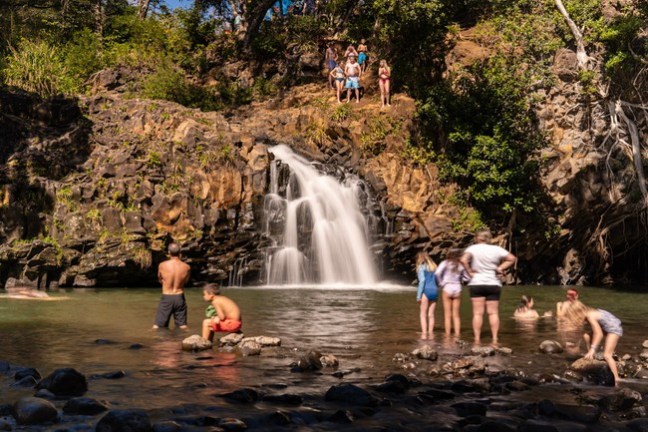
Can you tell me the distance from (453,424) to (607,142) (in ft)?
84.6

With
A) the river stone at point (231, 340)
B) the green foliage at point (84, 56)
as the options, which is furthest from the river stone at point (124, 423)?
the green foliage at point (84, 56)

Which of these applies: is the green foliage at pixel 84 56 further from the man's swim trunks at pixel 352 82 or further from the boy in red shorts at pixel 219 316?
the boy in red shorts at pixel 219 316

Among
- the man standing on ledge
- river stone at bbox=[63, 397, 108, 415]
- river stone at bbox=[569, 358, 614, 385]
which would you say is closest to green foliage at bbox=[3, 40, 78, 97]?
the man standing on ledge

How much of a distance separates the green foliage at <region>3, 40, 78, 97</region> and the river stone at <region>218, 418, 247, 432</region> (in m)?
26.0

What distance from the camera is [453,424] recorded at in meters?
6.93

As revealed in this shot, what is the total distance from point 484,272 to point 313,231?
1474 centimetres

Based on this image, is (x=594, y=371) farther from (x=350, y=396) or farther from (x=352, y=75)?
(x=352, y=75)

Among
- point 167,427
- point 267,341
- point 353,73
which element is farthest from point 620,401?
point 353,73

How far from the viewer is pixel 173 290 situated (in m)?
13.6

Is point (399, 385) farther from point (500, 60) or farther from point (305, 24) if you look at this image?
point (305, 24)

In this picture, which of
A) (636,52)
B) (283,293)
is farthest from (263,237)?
(636,52)

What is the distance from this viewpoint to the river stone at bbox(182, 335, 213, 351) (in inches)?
438

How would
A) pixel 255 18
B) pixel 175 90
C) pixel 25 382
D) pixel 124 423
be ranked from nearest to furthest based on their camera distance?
1. pixel 124 423
2. pixel 25 382
3. pixel 175 90
4. pixel 255 18

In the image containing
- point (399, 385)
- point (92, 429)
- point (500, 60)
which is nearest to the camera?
point (92, 429)
